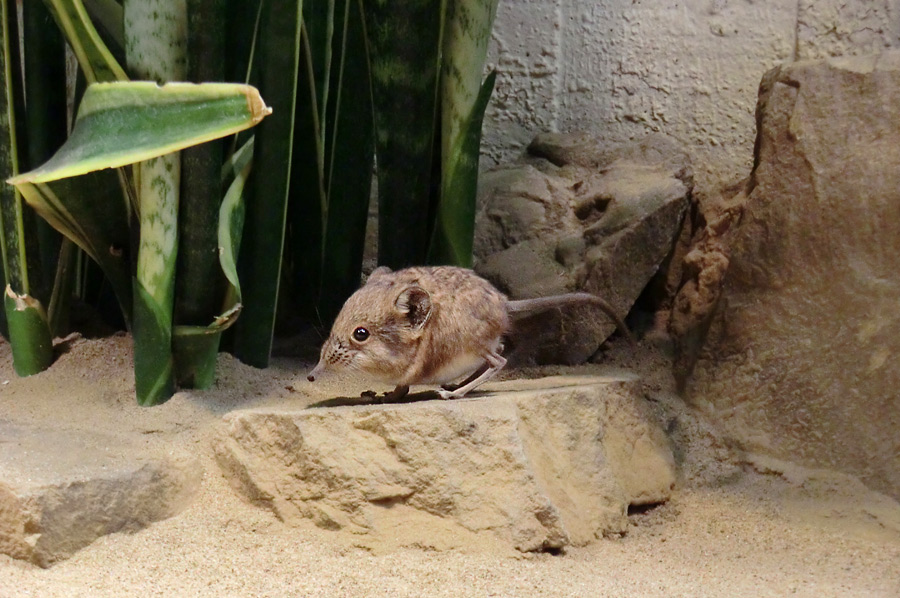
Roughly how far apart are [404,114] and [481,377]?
0.91m

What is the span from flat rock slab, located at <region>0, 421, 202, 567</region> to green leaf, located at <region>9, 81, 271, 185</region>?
2.27ft

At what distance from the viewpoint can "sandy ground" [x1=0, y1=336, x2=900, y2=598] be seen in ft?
6.50

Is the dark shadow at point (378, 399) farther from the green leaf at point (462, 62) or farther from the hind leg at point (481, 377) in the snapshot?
the green leaf at point (462, 62)

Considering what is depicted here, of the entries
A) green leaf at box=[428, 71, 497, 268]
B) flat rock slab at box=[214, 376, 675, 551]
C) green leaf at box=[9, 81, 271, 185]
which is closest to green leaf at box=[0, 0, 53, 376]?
green leaf at box=[9, 81, 271, 185]

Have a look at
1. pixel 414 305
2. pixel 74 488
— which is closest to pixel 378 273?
pixel 414 305

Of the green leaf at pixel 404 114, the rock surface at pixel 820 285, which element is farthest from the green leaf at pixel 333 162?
the rock surface at pixel 820 285

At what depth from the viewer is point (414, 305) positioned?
8.52 feet

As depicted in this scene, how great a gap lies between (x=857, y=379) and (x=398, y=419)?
1.52 meters

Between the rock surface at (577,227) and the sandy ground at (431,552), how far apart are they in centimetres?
42

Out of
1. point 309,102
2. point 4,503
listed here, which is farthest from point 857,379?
point 4,503

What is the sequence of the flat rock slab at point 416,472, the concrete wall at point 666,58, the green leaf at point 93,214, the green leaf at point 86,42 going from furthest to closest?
the concrete wall at point 666,58 → the green leaf at point 93,214 → the green leaf at point 86,42 → the flat rock slab at point 416,472

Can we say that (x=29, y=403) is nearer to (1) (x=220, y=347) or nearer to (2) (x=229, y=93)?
(1) (x=220, y=347)

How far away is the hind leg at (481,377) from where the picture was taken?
8.63 ft

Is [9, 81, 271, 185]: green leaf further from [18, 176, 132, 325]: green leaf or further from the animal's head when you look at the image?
the animal's head
